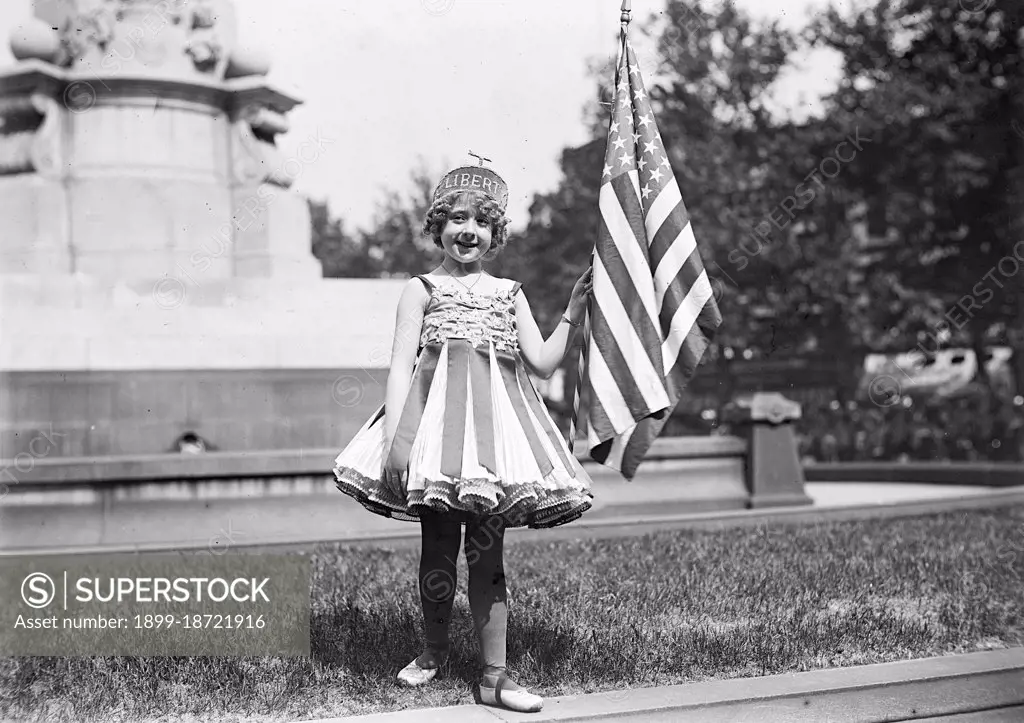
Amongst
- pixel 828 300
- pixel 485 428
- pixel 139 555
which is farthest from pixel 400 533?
pixel 828 300

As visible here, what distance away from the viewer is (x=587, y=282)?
5.12m

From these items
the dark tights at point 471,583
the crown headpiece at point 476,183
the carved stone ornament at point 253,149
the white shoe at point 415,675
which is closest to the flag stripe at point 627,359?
the crown headpiece at point 476,183

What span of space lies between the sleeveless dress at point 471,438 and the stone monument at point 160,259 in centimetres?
622

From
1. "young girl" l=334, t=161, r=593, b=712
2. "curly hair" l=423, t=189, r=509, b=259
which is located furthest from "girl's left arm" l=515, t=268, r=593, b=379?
"curly hair" l=423, t=189, r=509, b=259

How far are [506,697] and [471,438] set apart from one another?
969 millimetres

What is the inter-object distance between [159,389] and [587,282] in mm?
6569

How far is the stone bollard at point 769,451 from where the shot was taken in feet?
38.2

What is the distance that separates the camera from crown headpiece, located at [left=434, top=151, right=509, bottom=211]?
196 inches

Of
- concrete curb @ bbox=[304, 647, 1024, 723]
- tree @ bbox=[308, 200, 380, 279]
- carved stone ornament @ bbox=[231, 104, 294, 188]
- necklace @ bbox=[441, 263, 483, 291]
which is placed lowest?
concrete curb @ bbox=[304, 647, 1024, 723]

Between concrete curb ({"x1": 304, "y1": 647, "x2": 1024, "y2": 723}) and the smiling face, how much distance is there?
69.9 inches

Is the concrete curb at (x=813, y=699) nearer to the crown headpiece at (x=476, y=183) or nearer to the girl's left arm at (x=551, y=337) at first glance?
the girl's left arm at (x=551, y=337)

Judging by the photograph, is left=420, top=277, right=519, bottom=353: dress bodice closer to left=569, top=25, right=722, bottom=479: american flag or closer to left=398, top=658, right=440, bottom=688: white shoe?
left=569, top=25, right=722, bottom=479: american flag

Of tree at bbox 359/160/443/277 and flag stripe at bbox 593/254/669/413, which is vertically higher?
tree at bbox 359/160/443/277

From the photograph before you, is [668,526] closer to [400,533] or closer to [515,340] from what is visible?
[400,533]
